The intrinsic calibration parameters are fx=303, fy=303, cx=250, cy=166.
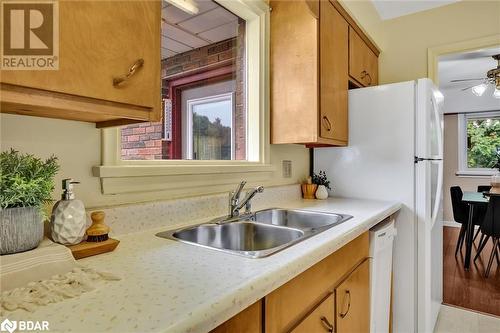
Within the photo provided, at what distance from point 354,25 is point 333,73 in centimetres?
59

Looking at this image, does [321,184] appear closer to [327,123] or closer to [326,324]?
[327,123]

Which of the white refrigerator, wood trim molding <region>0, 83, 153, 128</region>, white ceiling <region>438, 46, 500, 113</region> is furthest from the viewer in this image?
white ceiling <region>438, 46, 500, 113</region>

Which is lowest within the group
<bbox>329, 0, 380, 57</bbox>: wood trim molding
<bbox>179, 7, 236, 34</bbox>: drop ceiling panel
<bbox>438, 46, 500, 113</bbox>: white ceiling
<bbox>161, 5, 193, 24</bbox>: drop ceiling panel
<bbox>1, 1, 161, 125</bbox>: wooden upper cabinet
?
<bbox>1, 1, 161, 125</bbox>: wooden upper cabinet

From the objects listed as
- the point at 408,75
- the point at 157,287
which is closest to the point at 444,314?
the point at 408,75

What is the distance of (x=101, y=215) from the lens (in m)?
0.94

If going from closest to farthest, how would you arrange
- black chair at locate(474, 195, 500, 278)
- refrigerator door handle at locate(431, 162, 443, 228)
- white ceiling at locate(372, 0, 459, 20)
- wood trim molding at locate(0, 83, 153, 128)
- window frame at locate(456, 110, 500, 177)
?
wood trim molding at locate(0, 83, 153, 128) < refrigerator door handle at locate(431, 162, 443, 228) < white ceiling at locate(372, 0, 459, 20) < black chair at locate(474, 195, 500, 278) < window frame at locate(456, 110, 500, 177)

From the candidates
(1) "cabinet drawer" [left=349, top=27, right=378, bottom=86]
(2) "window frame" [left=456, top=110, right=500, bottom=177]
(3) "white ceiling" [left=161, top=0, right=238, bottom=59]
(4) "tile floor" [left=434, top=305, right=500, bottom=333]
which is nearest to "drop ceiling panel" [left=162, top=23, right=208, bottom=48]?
(3) "white ceiling" [left=161, top=0, right=238, bottom=59]

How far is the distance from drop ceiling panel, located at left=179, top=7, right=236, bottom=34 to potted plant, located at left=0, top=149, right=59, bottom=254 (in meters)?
1.40

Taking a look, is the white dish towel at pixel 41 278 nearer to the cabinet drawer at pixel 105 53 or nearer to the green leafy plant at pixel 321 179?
the cabinet drawer at pixel 105 53

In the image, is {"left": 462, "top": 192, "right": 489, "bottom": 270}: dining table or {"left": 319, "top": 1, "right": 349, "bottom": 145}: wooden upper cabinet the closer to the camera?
{"left": 319, "top": 1, "right": 349, "bottom": 145}: wooden upper cabinet

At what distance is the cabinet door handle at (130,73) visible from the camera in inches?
30.3

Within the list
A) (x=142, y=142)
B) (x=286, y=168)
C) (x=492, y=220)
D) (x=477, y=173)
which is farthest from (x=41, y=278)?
(x=477, y=173)

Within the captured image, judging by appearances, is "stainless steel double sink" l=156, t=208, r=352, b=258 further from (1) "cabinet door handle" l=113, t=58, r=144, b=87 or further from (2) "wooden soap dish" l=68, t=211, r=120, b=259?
(1) "cabinet door handle" l=113, t=58, r=144, b=87

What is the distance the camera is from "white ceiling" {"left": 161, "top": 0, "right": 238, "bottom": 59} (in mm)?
1737
